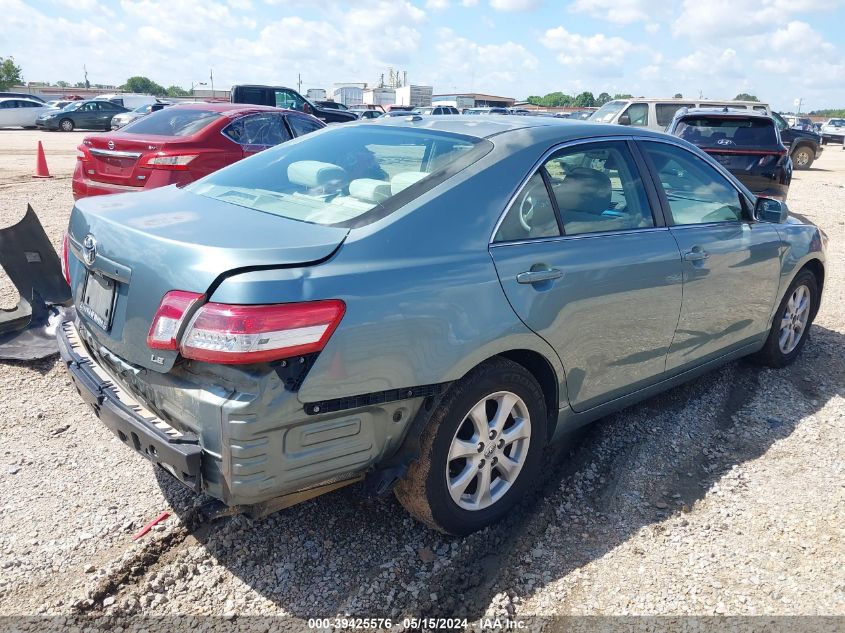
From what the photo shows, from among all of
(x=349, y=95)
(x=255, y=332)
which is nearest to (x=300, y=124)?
(x=255, y=332)

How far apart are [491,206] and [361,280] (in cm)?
74

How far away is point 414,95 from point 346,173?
55.8m

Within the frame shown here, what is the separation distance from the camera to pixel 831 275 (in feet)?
26.1

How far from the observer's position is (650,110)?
1587cm

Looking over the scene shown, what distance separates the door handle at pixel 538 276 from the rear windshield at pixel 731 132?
868cm

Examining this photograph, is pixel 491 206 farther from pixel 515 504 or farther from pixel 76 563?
pixel 76 563

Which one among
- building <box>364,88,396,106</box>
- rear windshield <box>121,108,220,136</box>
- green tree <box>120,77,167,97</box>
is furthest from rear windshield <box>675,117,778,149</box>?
green tree <box>120,77,167,97</box>

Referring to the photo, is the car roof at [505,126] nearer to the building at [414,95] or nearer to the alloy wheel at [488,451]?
the alloy wheel at [488,451]

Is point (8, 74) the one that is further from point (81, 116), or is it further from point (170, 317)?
point (170, 317)

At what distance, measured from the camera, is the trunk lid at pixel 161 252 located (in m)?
2.30

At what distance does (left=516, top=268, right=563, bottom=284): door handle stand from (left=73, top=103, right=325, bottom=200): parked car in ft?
18.3

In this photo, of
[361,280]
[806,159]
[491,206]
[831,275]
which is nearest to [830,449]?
[491,206]

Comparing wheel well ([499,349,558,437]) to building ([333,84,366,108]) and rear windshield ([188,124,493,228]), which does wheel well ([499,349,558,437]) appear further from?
building ([333,84,366,108])

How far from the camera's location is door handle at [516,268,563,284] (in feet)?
9.23
